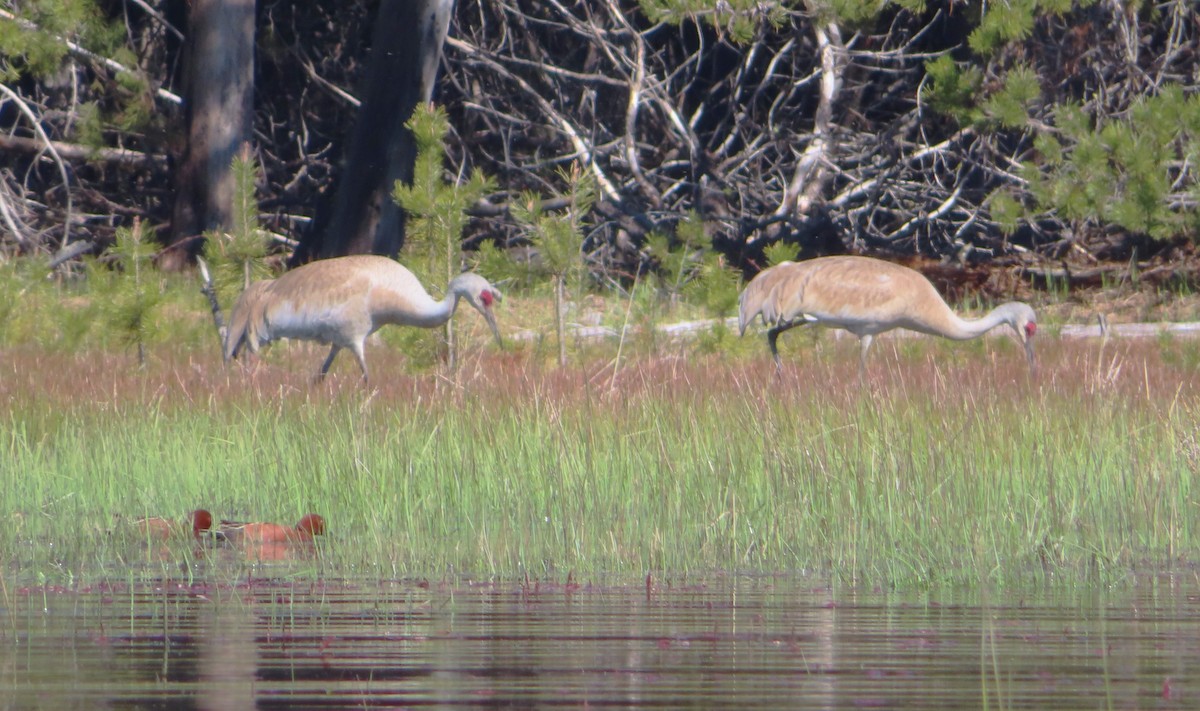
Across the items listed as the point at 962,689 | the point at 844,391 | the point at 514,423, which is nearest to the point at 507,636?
the point at 962,689

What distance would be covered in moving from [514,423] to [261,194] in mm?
12723

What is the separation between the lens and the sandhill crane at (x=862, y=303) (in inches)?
463

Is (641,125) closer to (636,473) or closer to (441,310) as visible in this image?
(441,310)

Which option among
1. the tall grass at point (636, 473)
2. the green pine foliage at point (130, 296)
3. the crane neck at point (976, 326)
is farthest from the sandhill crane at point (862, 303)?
the green pine foliage at point (130, 296)

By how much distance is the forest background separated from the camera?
46.4ft

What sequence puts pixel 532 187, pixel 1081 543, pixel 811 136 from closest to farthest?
pixel 1081 543 → pixel 811 136 → pixel 532 187

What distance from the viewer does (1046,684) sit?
3512 mm

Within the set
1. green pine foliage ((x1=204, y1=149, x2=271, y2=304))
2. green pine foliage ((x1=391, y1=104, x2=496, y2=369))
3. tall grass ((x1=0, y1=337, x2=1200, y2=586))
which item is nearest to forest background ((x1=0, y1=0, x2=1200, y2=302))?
green pine foliage ((x1=204, y1=149, x2=271, y2=304))

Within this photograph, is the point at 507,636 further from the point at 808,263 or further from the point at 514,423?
the point at 808,263

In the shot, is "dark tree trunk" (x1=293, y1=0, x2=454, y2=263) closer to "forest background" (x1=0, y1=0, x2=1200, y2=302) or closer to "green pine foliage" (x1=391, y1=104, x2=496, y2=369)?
"forest background" (x1=0, y1=0, x2=1200, y2=302)

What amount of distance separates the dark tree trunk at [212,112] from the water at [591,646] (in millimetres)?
11796

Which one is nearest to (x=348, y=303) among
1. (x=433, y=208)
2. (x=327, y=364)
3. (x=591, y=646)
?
(x=327, y=364)

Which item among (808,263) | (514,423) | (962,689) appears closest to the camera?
(962,689)

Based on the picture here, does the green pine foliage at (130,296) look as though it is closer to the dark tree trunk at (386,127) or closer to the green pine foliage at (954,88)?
the dark tree trunk at (386,127)
